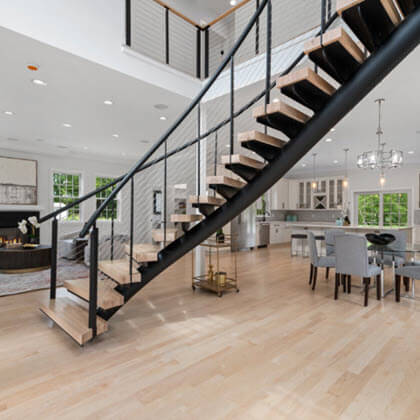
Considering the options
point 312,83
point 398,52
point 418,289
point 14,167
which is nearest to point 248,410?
point 312,83

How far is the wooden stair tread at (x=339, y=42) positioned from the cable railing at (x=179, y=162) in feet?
0.89

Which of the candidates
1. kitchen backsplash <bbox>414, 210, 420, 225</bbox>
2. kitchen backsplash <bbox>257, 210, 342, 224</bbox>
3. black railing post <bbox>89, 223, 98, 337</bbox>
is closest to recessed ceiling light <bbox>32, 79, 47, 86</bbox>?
black railing post <bbox>89, 223, 98, 337</bbox>

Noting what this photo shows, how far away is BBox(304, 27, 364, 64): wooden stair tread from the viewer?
1723 millimetres

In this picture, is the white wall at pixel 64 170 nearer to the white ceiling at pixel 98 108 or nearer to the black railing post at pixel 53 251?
the white ceiling at pixel 98 108

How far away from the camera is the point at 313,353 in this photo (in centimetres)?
255

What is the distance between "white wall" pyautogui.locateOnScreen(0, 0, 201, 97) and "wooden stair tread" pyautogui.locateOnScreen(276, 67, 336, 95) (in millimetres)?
2478

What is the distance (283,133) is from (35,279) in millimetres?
4773

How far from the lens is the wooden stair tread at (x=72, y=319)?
2.64 m

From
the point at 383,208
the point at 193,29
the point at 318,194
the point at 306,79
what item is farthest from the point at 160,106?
the point at 383,208

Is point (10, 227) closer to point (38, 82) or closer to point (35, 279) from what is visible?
point (35, 279)

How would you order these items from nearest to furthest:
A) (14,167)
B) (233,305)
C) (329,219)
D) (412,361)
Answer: (412,361) < (233,305) < (14,167) < (329,219)

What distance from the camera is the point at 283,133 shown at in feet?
7.84

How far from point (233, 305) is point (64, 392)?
2260 mm

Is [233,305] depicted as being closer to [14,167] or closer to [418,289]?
[418,289]
